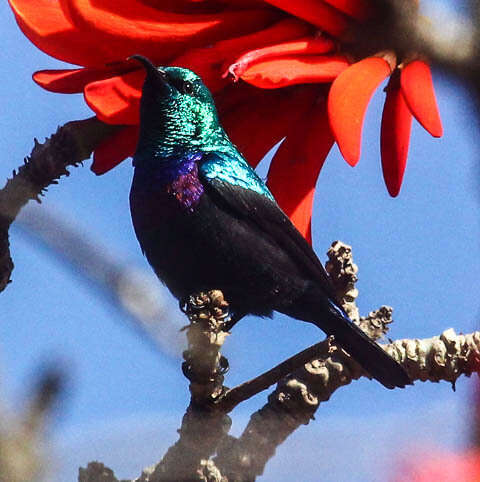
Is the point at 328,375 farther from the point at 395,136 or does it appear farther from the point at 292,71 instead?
the point at 292,71

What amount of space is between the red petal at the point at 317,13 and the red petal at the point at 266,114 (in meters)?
0.18

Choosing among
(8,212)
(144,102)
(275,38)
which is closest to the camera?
(8,212)

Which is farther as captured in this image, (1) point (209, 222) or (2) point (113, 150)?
(1) point (209, 222)

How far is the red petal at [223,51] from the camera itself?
1.48 metres

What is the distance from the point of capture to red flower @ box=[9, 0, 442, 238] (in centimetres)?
138

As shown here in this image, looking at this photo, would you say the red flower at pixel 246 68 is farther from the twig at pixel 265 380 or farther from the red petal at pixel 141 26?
the twig at pixel 265 380

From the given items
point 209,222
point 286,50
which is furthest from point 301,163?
point 209,222

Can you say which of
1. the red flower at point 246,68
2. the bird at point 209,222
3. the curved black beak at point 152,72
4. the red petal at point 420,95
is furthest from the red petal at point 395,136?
the bird at point 209,222

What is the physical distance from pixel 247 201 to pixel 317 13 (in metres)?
0.97

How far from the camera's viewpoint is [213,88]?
155 centimetres

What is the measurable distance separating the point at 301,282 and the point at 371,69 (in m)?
1.09

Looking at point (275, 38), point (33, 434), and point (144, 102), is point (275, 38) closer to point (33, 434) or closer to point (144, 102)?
point (144, 102)

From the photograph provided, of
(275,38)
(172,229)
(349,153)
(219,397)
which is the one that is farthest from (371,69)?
(172,229)

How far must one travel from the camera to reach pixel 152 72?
5.41ft
